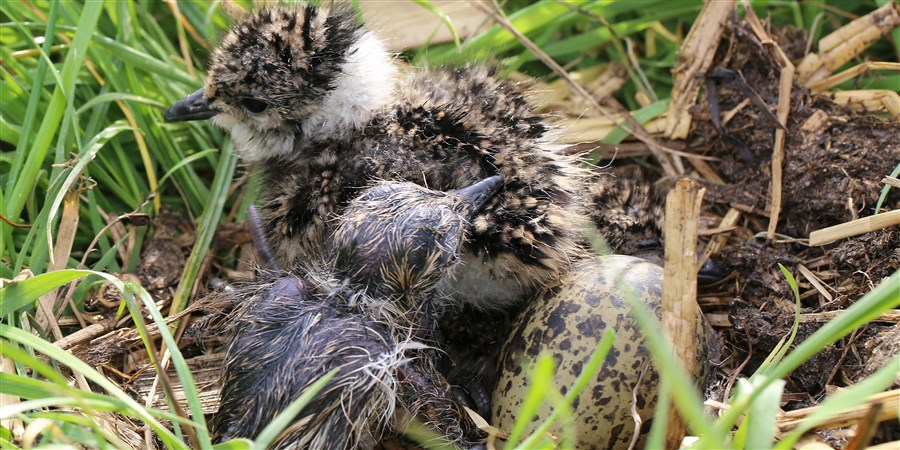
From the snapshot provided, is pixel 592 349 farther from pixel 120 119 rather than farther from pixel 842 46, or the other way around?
pixel 120 119

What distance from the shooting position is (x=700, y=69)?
3.21m

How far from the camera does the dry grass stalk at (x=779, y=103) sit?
2.85 m

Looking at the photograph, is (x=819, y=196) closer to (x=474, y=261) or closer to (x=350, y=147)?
(x=474, y=261)

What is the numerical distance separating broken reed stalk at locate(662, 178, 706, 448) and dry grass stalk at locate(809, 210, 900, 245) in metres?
0.82

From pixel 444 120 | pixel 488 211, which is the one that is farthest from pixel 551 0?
pixel 488 211

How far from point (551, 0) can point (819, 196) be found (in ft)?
4.18

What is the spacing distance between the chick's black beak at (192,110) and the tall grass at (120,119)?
0.29 meters

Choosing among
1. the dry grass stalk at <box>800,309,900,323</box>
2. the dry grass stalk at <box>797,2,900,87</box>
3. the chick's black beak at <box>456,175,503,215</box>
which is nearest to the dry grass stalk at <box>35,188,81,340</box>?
the chick's black beak at <box>456,175,503,215</box>

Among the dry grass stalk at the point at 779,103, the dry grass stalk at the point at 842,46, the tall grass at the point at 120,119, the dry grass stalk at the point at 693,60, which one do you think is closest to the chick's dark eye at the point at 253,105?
the tall grass at the point at 120,119

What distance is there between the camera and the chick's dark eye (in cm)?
255

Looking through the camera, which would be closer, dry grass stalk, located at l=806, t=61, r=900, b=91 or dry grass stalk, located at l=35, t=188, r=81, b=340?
dry grass stalk, located at l=35, t=188, r=81, b=340

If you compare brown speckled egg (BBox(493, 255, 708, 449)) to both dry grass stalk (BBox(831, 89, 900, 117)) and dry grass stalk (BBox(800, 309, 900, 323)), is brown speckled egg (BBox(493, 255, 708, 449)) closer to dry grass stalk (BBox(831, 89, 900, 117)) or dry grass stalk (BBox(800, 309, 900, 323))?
dry grass stalk (BBox(800, 309, 900, 323))

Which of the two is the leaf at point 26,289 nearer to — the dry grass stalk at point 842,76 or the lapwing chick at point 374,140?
the lapwing chick at point 374,140

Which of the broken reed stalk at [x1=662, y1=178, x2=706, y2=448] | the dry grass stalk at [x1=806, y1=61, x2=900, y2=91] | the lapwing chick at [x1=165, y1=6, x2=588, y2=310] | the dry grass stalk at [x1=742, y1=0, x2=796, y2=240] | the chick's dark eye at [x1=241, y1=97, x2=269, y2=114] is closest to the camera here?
the broken reed stalk at [x1=662, y1=178, x2=706, y2=448]
